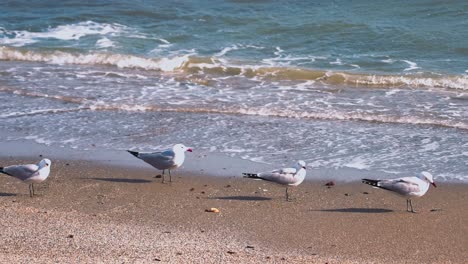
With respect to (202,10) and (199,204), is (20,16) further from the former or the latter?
(199,204)

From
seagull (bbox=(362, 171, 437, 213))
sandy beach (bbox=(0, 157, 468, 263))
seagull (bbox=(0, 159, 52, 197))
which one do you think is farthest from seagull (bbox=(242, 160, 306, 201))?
seagull (bbox=(0, 159, 52, 197))

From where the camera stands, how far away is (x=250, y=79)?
16547mm

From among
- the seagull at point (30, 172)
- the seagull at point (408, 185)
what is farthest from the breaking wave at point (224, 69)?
the seagull at point (30, 172)

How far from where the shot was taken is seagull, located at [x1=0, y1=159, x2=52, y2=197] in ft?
30.8

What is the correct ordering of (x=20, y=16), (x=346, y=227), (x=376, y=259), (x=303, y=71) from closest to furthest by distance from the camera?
(x=376, y=259)
(x=346, y=227)
(x=303, y=71)
(x=20, y=16)

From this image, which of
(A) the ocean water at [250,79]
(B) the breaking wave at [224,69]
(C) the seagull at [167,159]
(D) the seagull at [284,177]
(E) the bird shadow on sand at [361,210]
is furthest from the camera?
(B) the breaking wave at [224,69]

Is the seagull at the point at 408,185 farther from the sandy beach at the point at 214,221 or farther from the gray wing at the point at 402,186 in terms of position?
the sandy beach at the point at 214,221

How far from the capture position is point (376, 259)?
7.58m

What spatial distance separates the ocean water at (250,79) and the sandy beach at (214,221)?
3.39 feet

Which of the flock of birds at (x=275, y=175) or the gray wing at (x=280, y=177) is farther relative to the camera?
the gray wing at (x=280, y=177)

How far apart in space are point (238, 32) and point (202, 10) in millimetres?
2827

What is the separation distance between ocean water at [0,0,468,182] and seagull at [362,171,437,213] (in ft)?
3.30

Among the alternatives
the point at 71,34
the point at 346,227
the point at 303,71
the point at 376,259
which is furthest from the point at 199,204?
the point at 71,34

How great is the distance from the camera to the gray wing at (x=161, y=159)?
32.9 ft
